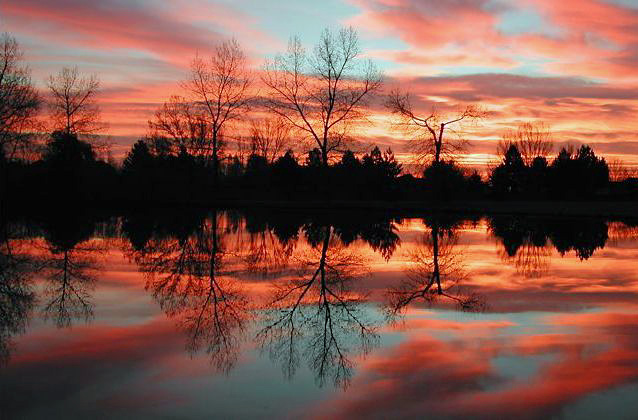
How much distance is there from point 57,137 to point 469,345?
2124 inches

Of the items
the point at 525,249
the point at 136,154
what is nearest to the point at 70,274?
the point at 525,249

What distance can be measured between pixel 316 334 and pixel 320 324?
0.62m

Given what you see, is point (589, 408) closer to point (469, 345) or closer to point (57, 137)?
point (469, 345)

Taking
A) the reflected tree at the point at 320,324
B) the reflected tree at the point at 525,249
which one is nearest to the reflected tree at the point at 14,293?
the reflected tree at the point at 320,324

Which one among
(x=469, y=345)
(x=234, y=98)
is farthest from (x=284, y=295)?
(x=234, y=98)

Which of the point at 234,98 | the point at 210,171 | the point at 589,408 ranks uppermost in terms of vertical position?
the point at 234,98

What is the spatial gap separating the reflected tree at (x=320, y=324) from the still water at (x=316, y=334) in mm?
35

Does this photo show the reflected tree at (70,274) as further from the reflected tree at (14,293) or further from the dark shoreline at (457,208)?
the dark shoreline at (457,208)

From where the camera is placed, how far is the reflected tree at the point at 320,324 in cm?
670

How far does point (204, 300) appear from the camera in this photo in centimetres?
1004

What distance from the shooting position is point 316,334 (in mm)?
7918

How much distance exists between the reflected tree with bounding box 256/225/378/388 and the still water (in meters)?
0.03

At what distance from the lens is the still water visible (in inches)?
213

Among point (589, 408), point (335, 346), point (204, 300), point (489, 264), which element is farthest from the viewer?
point (489, 264)
